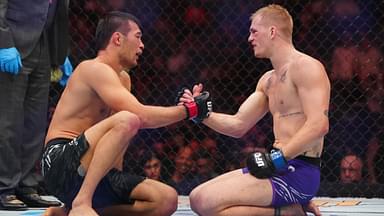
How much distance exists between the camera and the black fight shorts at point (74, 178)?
294 cm

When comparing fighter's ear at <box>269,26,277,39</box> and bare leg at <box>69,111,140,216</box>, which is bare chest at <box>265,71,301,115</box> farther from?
bare leg at <box>69,111,140,216</box>

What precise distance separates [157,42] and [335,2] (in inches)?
40.3

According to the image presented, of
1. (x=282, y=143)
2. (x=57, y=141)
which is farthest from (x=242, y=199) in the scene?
(x=57, y=141)

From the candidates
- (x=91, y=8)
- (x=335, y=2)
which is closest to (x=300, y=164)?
(x=335, y=2)

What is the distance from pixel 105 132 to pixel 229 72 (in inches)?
75.8

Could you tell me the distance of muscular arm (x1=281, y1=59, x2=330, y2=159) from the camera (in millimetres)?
2818

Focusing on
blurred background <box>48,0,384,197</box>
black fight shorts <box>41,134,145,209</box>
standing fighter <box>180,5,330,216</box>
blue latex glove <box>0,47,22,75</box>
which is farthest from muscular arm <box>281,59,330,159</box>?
blurred background <box>48,0,384,197</box>

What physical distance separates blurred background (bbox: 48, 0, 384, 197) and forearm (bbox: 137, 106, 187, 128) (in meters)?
1.67

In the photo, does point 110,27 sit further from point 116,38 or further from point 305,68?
point 305,68

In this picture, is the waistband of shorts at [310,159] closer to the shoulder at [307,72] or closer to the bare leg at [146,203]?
the shoulder at [307,72]

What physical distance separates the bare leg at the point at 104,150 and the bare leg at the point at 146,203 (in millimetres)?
172

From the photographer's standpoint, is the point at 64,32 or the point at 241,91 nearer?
the point at 64,32

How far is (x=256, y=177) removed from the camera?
2.91m

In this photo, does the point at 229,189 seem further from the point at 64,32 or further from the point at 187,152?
the point at 187,152
